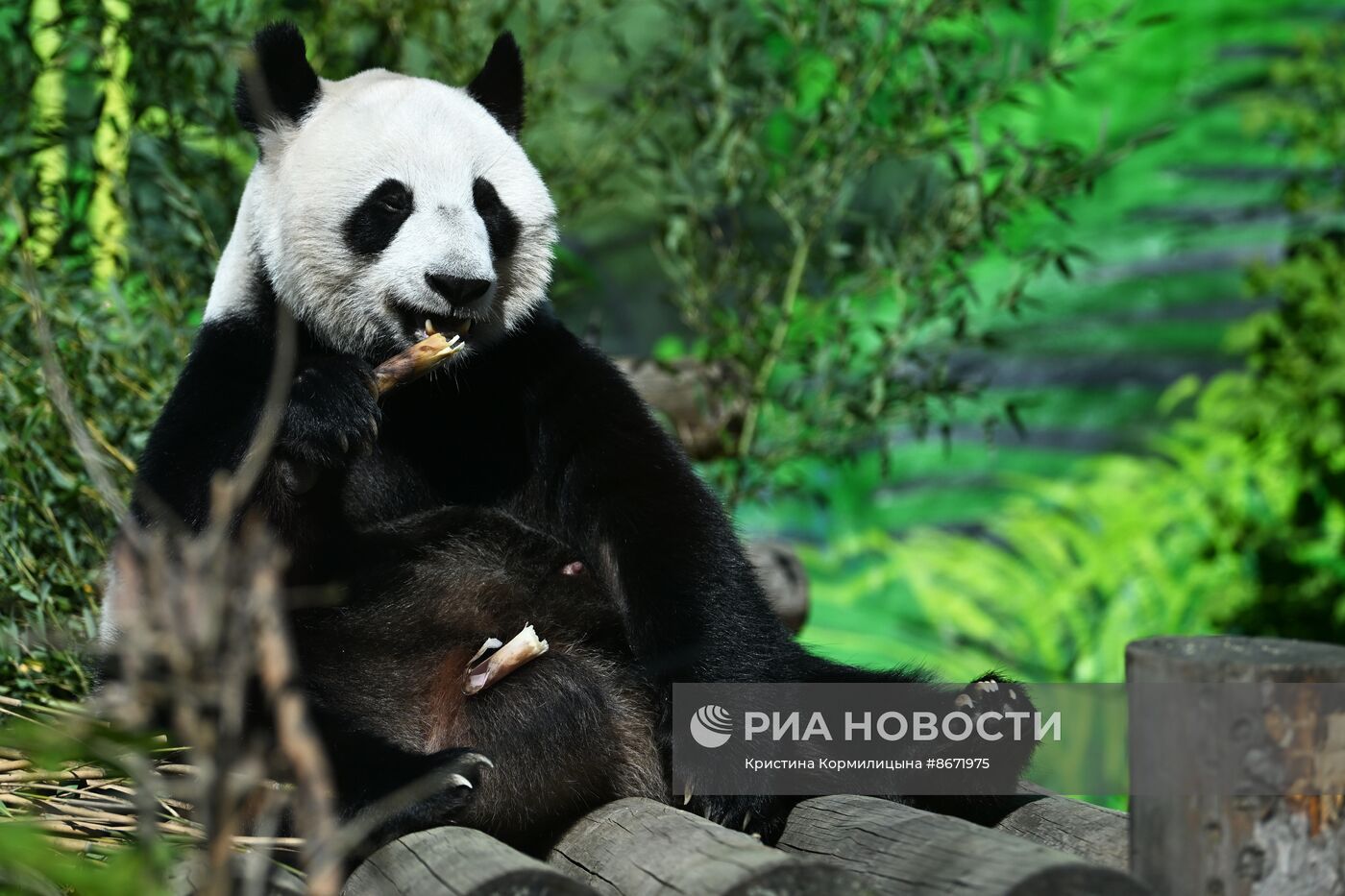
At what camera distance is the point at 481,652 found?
2420mm

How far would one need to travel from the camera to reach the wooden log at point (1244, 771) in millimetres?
1603

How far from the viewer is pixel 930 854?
1844 mm

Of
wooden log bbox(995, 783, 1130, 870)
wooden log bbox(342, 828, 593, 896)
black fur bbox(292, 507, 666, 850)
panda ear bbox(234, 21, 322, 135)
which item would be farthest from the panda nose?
wooden log bbox(995, 783, 1130, 870)

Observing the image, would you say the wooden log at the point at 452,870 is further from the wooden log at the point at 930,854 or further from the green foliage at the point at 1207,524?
the green foliage at the point at 1207,524

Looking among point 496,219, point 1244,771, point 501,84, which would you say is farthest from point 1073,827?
point 501,84

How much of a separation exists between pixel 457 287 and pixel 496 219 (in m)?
0.27

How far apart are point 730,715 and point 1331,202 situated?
4.99m

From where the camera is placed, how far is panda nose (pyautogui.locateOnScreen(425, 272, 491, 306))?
2381 mm

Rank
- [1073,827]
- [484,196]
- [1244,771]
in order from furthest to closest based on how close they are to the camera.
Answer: [484,196]
[1073,827]
[1244,771]

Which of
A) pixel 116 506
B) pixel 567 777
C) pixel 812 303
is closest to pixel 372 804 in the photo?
pixel 567 777

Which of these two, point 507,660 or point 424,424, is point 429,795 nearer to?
point 507,660

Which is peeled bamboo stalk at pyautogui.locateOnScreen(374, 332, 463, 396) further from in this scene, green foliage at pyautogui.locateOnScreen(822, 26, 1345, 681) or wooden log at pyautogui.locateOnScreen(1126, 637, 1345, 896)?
green foliage at pyautogui.locateOnScreen(822, 26, 1345, 681)

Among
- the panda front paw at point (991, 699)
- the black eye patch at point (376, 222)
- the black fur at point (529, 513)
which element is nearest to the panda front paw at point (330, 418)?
the black fur at point (529, 513)

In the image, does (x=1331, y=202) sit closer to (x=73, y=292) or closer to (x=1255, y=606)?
(x=1255, y=606)
